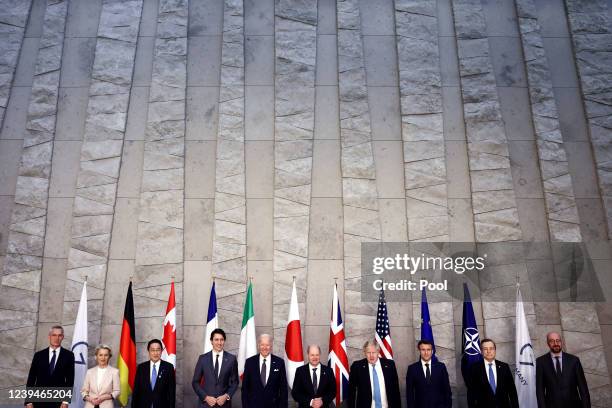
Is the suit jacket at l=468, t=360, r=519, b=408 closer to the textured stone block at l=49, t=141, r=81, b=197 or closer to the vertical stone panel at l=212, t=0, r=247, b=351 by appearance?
the vertical stone panel at l=212, t=0, r=247, b=351

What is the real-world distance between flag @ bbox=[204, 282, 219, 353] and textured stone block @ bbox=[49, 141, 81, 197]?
2.01 m

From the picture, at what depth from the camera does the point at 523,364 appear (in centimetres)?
618

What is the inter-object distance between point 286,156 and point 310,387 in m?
2.62

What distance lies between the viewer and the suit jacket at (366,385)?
5.57 meters

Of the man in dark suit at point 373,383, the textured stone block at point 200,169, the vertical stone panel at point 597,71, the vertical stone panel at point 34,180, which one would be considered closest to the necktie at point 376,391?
the man in dark suit at point 373,383

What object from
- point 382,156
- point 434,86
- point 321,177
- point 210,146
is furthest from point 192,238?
point 434,86

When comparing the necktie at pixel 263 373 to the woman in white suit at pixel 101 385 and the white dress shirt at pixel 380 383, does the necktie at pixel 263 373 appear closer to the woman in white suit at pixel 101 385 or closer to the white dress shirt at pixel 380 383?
the white dress shirt at pixel 380 383

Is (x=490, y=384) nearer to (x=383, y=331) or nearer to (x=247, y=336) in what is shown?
(x=383, y=331)

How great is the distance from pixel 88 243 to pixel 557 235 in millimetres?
4921

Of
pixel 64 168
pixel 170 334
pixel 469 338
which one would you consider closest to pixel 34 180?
pixel 64 168

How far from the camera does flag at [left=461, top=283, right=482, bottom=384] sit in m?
6.05

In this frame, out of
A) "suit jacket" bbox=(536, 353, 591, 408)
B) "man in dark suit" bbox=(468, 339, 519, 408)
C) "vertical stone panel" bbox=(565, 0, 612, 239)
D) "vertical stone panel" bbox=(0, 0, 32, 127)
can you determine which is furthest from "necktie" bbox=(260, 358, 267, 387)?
"vertical stone panel" bbox=(0, 0, 32, 127)

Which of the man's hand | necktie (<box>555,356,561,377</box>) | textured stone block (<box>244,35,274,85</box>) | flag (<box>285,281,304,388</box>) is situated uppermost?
textured stone block (<box>244,35,274,85</box>)

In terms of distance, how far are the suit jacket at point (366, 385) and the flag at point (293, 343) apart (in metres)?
0.62
